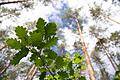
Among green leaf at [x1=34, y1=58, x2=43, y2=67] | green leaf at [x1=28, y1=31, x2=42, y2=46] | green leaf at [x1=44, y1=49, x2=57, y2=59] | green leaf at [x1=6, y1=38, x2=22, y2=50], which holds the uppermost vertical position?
green leaf at [x1=6, y1=38, x2=22, y2=50]

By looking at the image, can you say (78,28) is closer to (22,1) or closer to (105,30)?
(105,30)

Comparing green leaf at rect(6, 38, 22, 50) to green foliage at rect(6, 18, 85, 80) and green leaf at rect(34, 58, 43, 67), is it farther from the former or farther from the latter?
green leaf at rect(34, 58, 43, 67)

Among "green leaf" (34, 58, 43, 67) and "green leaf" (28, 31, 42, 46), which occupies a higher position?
"green leaf" (28, 31, 42, 46)

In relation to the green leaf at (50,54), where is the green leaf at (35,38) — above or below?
above

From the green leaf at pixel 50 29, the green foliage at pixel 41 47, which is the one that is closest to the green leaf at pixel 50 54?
the green foliage at pixel 41 47

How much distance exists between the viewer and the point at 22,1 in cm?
1631

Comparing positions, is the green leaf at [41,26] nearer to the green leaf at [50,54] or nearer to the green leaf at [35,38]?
the green leaf at [35,38]

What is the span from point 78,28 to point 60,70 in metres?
23.9

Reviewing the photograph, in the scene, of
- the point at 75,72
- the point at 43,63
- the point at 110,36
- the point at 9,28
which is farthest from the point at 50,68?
the point at 110,36

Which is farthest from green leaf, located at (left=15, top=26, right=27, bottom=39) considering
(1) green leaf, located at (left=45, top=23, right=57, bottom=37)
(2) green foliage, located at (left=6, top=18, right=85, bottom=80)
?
(1) green leaf, located at (left=45, top=23, right=57, bottom=37)

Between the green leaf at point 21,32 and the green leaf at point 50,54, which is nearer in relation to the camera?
the green leaf at point 21,32

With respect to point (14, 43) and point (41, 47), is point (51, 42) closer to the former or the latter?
point (41, 47)

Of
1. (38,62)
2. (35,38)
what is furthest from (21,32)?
(38,62)

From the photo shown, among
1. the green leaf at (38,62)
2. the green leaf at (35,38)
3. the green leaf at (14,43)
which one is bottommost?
the green leaf at (38,62)
